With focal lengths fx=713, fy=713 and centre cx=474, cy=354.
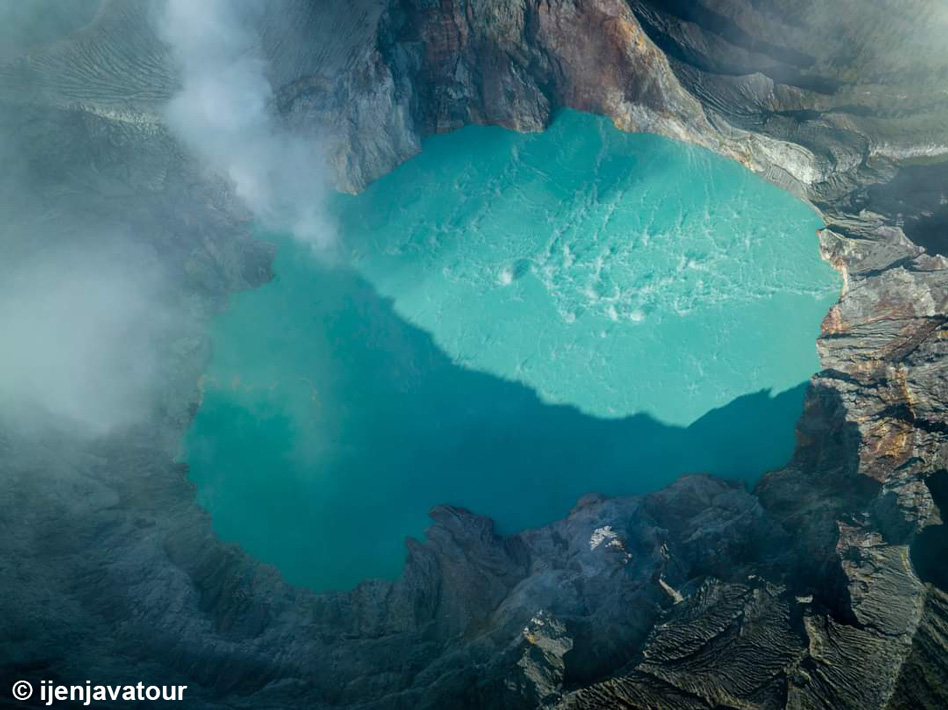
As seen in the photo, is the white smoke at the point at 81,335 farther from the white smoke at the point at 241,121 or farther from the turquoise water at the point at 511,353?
the white smoke at the point at 241,121

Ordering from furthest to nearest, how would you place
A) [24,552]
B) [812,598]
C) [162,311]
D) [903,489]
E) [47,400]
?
1. [162,311]
2. [47,400]
3. [24,552]
4. [903,489]
5. [812,598]

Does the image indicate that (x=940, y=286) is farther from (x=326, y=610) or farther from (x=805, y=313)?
(x=326, y=610)

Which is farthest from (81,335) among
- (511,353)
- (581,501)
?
(581,501)

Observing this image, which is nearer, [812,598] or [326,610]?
[812,598]

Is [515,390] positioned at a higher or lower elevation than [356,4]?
lower

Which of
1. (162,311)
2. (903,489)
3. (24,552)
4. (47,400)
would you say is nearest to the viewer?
(903,489)

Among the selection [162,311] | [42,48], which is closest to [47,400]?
[162,311]

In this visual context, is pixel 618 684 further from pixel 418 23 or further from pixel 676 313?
pixel 418 23

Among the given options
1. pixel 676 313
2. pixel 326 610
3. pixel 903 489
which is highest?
pixel 676 313

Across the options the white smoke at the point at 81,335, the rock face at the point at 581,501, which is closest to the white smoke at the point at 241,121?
the rock face at the point at 581,501
